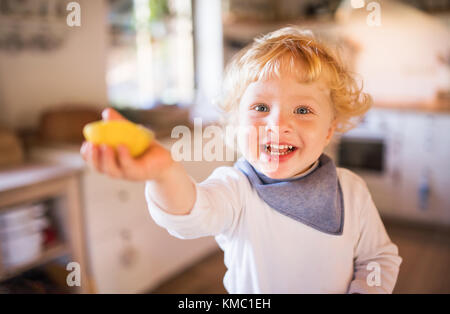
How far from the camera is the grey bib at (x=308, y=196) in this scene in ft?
1.87

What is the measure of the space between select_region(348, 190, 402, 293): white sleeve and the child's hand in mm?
377

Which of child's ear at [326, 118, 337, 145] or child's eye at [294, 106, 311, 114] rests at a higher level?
child's eye at [294, 106, 311, 114]

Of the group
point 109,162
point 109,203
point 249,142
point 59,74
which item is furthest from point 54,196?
point 109,162

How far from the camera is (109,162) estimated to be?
13.4 inches

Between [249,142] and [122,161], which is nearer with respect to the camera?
[122,161]

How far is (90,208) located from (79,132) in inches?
16.5

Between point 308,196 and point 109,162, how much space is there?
0.34 meters

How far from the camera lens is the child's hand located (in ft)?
1.12

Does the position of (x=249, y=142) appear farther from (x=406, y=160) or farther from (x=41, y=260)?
(x=406, y=160)

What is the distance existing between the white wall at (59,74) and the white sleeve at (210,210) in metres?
1.34

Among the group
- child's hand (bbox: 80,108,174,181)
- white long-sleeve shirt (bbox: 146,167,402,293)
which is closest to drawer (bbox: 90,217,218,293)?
white long-sleeve shirt (bbox: 146,167,402,293)

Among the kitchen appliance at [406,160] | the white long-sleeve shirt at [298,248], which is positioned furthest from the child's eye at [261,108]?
the kitchen appliance at [406,160]

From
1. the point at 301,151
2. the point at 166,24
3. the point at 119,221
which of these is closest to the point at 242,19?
the point at 166,24

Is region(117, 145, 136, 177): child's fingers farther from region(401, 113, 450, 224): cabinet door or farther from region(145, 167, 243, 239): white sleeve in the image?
region(401, 113, 450, 224): cabinet door
